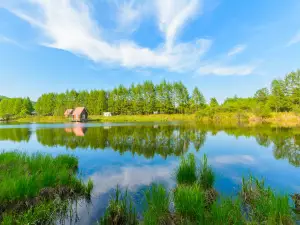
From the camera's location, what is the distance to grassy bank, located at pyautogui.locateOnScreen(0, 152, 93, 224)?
4621 millimetres

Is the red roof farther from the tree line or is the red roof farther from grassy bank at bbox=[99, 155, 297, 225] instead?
grassy bank at bbox=[99, 155, 297, 225]

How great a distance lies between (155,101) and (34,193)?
68389mm

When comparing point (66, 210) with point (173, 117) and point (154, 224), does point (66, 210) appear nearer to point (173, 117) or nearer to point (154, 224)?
point (154, 224)

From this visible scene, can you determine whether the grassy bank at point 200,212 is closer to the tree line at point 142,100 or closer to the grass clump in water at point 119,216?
the grass clump in water at point 119,216

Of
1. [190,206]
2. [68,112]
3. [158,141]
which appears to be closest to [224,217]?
[190,206]

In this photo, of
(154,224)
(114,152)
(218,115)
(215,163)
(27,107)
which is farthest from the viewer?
(27,107)

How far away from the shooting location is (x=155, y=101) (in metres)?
73.3

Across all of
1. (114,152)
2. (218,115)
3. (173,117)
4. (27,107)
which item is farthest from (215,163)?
(27,107)

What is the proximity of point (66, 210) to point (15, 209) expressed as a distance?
1.34m

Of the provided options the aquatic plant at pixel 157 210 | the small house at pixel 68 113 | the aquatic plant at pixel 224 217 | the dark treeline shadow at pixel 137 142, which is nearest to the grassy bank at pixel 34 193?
the aquatic plant at pixel 157 210

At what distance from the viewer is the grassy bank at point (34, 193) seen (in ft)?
15.2

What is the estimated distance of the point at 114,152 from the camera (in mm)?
14641


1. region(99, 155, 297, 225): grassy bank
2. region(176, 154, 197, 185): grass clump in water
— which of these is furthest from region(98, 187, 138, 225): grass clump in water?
region(176, 154, 197, 185): grass clump in water

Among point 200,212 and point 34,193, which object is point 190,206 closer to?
point 200,212
